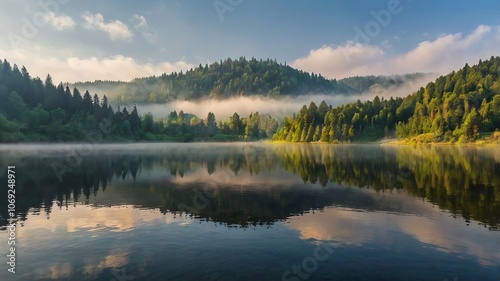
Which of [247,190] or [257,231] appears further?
[247,190]

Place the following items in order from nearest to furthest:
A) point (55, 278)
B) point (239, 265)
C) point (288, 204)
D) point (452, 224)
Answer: point (55, 278) < point (239, 265) < point (452, 224) < point (288, 204)

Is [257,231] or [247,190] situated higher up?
[247,190]

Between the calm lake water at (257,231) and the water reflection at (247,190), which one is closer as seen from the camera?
the calm lake water at (257,231)

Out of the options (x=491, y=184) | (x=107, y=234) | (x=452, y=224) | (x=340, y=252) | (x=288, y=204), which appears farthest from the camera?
(x=491, y=184)

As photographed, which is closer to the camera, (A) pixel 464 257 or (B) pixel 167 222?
(A) pixel 464 257

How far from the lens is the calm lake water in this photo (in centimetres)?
2262

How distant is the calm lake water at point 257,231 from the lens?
22625mm

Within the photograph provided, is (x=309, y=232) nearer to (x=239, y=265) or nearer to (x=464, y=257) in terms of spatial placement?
(x=239, y=265)

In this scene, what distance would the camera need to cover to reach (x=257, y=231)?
31.8m

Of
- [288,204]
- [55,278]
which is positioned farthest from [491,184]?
[55,278]

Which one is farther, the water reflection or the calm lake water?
the water reflection

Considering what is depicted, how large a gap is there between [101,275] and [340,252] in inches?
691

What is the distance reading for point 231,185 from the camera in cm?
5862

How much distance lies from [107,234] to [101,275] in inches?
376
